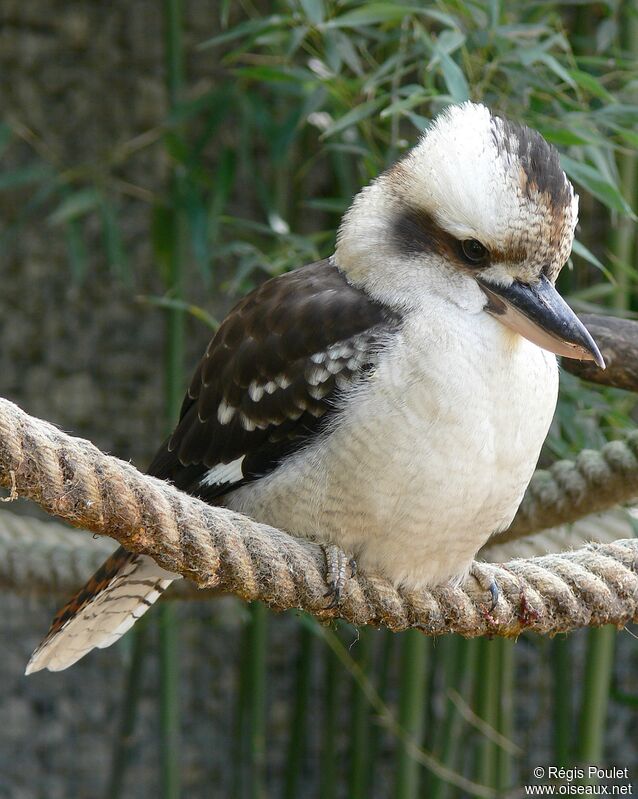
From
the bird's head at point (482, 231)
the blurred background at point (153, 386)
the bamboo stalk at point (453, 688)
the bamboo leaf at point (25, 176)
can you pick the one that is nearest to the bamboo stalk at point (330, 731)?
the blurred background at point (153, 386)

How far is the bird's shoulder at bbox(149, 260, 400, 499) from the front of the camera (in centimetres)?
113

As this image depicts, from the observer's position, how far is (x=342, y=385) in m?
1.12

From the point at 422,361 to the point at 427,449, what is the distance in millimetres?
87

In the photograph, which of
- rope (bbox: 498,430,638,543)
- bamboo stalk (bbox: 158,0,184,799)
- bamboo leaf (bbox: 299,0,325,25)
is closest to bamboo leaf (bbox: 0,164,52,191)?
bamboo stalk (bbox: 158,0,184,799)

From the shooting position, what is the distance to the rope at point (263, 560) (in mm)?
777

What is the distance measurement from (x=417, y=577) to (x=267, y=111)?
4.00 ft

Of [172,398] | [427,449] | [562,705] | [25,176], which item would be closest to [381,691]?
[562,705]

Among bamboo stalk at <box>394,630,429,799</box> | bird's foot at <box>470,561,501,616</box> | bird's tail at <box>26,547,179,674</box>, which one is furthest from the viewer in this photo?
bamboo stalk at <box>394,630,429,799</box>

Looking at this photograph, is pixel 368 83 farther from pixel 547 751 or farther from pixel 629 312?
pixel 547 751

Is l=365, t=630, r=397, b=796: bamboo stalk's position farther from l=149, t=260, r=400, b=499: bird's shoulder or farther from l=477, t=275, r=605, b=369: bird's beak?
l=477, t=275, r=605, b=369: bird's beak

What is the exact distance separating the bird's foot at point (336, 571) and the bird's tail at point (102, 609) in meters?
0.27

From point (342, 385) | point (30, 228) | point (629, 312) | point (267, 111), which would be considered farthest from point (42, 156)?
point (342, 385)

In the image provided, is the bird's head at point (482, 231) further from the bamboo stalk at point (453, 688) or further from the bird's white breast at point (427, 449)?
the bamboo stalk at point (453, 688)

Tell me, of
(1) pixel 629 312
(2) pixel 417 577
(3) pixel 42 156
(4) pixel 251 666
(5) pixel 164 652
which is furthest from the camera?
(3) pixel 42 156
